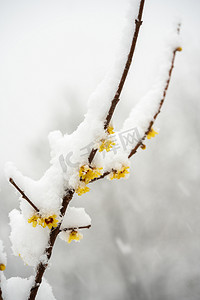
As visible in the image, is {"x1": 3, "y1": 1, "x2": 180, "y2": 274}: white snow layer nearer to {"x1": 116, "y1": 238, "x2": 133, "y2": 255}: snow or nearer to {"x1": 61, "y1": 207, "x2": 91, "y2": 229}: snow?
{"x1": 61, "y1": 207, "x2": 91, "y2": 229}: snow

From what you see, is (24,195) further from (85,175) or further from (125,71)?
(125,71)

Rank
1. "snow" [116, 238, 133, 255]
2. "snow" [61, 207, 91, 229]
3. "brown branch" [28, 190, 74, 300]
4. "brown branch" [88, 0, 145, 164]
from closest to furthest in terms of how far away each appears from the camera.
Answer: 1. "brown branch" [88, 0, 145, 164]
2. "brown branch" [28, 190, 74, 300]
3. "snow" [61, 207, 91, 229]
4. "snow" [116, 238, 133, 255]

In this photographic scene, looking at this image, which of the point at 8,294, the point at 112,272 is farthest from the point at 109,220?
the point at 8,294

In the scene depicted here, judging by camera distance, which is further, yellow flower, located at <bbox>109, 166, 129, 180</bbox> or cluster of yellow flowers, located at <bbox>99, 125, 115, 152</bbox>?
yellow flower, located at <bbox>109, 166, 129, 180</bbox>

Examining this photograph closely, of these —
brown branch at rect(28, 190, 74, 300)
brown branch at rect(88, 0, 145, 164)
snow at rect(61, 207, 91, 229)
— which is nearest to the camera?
brown branch at rect(88, 0, 145, 164)

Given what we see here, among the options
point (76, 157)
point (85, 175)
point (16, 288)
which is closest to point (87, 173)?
point (85, 175)

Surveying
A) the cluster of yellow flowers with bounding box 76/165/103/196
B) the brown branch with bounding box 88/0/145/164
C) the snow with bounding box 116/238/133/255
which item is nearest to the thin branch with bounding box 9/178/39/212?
the cluster of yellow flowers with bounding box 76/165/103/196

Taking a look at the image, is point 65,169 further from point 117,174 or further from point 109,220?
point 109,220

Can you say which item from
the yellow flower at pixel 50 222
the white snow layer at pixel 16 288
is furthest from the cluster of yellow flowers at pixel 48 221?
the white snow layer at pixel 16 288
